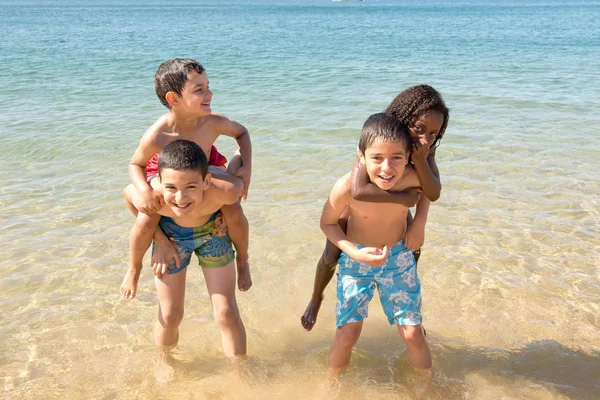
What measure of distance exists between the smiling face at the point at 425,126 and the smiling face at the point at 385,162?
0.13 meters

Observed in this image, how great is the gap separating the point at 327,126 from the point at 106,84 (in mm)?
6659

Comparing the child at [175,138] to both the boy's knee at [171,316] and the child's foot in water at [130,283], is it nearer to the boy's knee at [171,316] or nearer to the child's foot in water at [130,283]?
the child's foot in water at [130,283]

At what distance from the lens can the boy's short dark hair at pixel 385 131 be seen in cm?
267

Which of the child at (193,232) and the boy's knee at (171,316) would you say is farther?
the boy's knee at (171,316)

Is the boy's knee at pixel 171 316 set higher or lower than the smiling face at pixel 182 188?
lower

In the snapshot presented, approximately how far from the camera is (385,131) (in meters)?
2.67

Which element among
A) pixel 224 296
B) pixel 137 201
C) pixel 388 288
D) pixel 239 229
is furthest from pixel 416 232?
pixel 137 201

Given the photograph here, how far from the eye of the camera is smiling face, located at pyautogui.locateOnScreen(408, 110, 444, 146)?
2.78m

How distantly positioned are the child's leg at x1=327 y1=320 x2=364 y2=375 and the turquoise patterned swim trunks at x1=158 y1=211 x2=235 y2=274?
746mm

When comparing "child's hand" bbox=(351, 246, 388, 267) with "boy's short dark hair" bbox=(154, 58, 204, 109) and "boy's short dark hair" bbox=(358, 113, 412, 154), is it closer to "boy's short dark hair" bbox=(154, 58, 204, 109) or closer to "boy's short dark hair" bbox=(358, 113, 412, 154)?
"boy's short dark hair" bbox=(358, 113, 412, 154)

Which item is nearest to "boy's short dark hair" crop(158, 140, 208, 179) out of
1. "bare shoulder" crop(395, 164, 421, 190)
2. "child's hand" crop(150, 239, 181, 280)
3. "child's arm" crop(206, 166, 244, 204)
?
"child's arm" crop(206, 166, 244, 204)

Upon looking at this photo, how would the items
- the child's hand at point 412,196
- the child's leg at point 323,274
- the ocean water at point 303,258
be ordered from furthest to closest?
the ocean water at point 303,258, the child's leg at point 323,274, the child's hand at point 412,196

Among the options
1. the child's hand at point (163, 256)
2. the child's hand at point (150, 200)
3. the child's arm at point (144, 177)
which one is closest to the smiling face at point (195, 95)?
the child's arm at point (144, 177)

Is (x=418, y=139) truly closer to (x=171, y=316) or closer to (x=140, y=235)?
(x=140, y=235)
